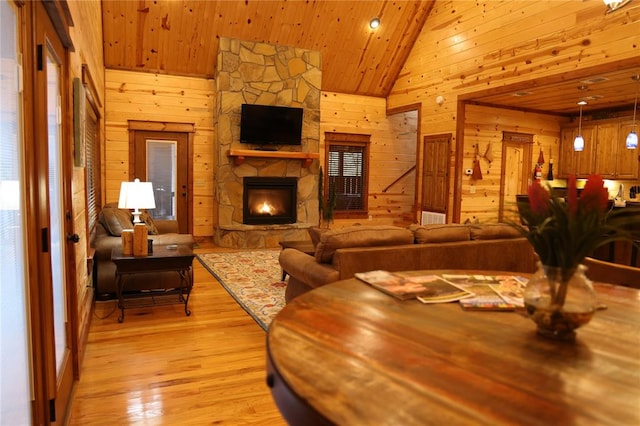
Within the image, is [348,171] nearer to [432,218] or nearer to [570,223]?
[432,218]

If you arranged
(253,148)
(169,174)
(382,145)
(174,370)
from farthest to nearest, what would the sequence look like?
(382,145) < (169,174) < (253,148) < (174,370)

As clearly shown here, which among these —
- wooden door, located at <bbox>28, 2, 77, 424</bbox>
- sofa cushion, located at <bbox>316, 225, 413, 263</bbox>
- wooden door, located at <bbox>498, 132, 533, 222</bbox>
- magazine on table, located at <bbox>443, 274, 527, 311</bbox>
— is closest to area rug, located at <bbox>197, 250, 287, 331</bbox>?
sofa cushion, located at <bbox>316, 225, 413, 263</bbox>

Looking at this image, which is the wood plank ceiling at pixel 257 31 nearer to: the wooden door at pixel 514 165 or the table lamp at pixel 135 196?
the wooden door at pixel 514 165

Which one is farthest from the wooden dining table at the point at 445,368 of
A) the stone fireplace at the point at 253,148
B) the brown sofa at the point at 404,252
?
the stone fireplace at the point at 253,148


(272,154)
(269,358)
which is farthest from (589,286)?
(272,154)

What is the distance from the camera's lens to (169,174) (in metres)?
7.96

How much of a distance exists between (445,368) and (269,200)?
7.09 m

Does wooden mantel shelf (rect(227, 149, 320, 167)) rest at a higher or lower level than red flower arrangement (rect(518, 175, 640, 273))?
higher

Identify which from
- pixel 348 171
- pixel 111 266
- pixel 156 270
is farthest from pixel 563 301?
pixel 348 171

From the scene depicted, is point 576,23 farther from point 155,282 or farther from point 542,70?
point 155,282

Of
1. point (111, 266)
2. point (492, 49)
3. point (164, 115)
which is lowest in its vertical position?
point (111, 266)

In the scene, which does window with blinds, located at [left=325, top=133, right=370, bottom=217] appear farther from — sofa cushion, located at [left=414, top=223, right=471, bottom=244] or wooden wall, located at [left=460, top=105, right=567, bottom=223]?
sofa cushion, located at [left=414, top=223, right=471, bottom=244]

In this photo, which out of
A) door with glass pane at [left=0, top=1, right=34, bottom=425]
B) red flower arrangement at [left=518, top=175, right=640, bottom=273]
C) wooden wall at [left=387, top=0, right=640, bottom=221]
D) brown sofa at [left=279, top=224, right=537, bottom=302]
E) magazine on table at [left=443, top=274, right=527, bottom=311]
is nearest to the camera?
red flower arrangement at [left=518, top=175, right=640, bottom=273]

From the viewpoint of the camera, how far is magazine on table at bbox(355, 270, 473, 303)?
1.62 metres
